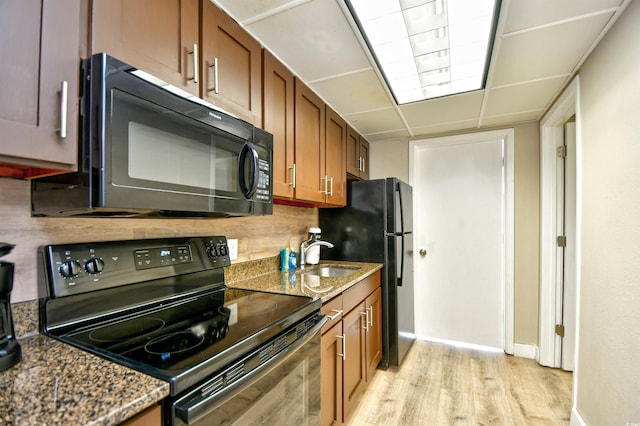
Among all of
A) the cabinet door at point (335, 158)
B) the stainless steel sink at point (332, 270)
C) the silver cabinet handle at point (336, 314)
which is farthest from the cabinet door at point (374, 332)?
the cabinet door at point (335, 158)

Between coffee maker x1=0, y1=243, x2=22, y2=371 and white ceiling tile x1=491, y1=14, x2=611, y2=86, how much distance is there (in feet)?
6.85

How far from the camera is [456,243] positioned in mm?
3051

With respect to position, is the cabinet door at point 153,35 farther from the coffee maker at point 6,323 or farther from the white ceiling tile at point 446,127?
the white ceiling tile at point 446,127

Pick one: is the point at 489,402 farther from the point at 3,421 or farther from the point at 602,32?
the point at 3,421

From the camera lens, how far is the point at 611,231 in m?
1.41

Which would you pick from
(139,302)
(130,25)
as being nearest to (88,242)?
(139,302)

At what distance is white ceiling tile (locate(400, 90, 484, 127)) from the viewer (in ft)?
7.33

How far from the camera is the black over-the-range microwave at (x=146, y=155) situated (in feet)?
2.46

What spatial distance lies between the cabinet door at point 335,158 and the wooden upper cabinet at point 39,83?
1594 mm

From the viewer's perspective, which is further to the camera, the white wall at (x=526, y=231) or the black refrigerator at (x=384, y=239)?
the white wall at (x=526, y=231)

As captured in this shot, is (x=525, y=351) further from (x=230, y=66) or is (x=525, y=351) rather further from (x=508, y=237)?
(x=230, y=66)

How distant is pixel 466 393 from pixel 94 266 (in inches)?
94.3

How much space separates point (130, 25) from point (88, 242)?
2.39 feet

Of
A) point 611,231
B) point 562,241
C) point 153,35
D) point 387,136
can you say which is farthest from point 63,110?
point 562,241
